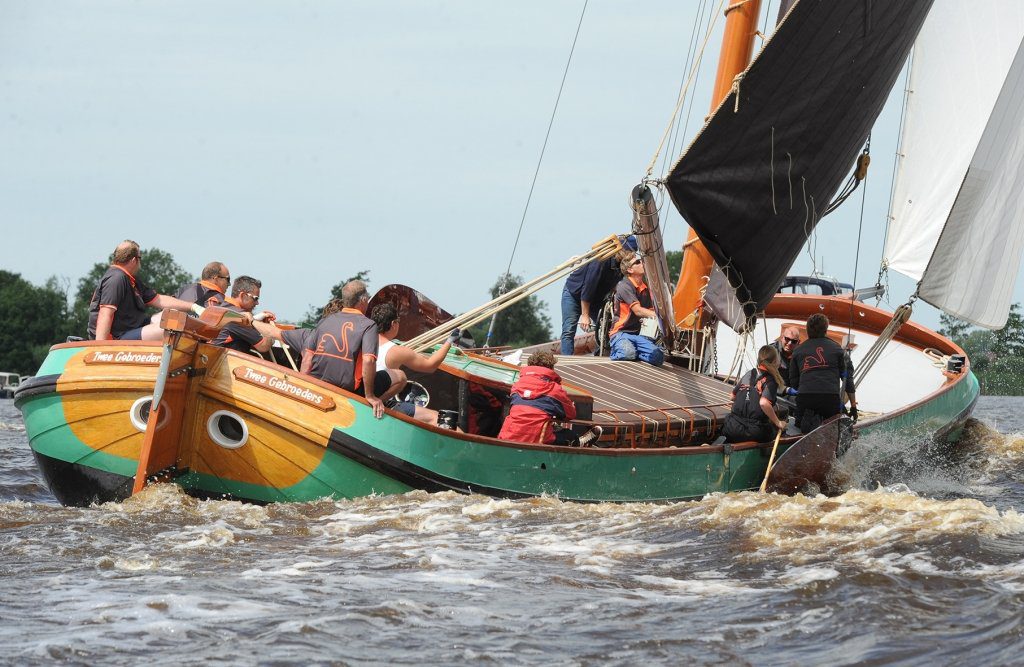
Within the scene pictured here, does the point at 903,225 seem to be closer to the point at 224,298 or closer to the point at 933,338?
the point at 933,338

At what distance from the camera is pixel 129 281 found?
899cm

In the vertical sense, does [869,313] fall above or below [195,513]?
above

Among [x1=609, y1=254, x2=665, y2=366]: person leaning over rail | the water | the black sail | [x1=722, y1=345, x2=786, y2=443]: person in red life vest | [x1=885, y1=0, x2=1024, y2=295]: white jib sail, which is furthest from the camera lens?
[x1=885, y1=0, x2=1024, y2=295]: white jib sail

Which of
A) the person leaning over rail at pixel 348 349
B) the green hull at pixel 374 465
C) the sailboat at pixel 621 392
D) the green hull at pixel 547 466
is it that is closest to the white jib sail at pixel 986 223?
the sailboat at pixel 621 392

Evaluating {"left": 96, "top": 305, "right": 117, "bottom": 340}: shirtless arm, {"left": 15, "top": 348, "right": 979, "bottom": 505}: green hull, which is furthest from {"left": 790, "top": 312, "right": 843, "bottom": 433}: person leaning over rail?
{"left": 96, "top": 305, "right": 117, "bottom": 340}: shirtless arm

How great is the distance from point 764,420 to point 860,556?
145 inches

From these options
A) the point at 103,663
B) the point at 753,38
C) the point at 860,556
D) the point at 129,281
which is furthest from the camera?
the point at 753,38

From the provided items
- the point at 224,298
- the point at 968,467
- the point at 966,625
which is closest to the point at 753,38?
the point at 968,467

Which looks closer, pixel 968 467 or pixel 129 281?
pixel 129 281

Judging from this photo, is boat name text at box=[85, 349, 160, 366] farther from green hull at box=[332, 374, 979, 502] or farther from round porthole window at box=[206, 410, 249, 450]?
green hull at box=[332, 374, 979, 502]

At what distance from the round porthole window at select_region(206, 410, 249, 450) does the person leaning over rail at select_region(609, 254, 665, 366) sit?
464 centimetres

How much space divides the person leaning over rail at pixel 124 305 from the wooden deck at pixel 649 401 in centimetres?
317

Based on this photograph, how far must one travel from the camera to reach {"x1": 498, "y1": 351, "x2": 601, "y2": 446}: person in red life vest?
9141 mm

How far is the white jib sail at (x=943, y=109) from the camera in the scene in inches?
573
